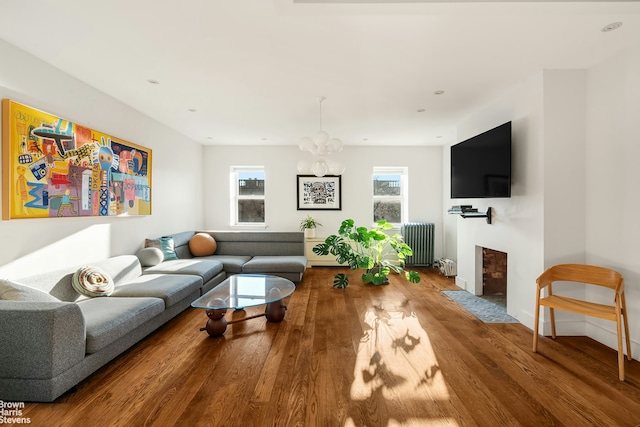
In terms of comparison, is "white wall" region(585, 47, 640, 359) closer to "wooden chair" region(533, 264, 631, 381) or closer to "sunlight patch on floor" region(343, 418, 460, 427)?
"wooden chair" region(533, 264, 631, 381)

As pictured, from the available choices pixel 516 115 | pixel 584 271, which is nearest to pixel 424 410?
pixel 584 271

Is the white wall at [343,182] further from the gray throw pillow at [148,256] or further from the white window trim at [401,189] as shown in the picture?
the gray throw pillow at [148,256]

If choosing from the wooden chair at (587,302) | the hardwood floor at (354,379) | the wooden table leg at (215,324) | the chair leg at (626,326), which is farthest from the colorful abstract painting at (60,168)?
the chair leg at (626,326)

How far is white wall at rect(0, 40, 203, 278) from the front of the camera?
7.51 feet

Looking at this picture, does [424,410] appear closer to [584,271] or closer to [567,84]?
[584,271]

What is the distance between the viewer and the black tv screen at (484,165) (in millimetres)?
2967

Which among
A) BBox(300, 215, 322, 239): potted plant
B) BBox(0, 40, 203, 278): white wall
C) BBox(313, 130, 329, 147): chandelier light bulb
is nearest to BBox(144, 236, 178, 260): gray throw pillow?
BBox(0, 40, 203, 278): white wall

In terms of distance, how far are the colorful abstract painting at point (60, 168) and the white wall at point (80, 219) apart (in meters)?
0.10

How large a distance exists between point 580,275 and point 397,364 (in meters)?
1.78

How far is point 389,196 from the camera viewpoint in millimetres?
6098

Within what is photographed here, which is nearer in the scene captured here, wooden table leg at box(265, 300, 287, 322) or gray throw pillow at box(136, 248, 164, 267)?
wooden table leg at box(265, 300, 287, 322)

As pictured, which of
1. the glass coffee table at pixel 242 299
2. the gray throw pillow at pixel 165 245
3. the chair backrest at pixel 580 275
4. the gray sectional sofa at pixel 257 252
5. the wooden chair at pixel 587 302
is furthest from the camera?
the gray sectional sofa at pixel 257 252

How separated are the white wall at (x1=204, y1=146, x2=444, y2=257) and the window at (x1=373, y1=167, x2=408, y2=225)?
22cm

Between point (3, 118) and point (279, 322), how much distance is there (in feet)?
9.26
